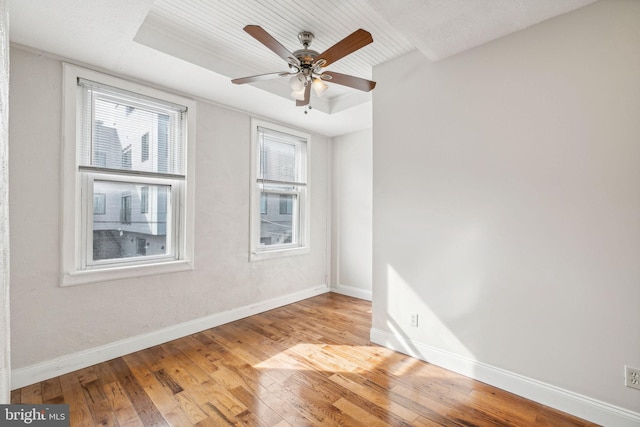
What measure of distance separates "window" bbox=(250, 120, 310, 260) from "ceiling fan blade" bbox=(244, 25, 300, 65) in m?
1.67

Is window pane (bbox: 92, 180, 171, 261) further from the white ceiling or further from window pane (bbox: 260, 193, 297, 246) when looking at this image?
window pane (bbox: 260, 193, 297, 246)

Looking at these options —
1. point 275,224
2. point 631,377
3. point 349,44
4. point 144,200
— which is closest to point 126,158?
point 144,200

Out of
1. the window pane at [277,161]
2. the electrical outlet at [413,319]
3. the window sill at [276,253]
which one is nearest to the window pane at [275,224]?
the window sill at [276,253]

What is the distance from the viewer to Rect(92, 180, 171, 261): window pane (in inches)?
101

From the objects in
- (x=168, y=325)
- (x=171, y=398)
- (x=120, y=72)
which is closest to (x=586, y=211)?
(x=171, y=398)

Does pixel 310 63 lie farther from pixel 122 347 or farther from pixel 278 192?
pixel 122 347

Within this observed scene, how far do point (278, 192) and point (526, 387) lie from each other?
3.25 m

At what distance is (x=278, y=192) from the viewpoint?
4.07 metres

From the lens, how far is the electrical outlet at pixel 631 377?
5.42 ft

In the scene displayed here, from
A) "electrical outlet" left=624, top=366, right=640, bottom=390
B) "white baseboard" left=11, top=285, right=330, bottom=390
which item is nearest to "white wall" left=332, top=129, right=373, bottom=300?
"white baseboard" left=11, top=285, right=330, bottom=390

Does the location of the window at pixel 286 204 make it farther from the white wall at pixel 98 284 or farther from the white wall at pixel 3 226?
the white wall at pixel 3 226

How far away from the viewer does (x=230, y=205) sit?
3426 mm

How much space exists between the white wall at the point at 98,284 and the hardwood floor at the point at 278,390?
32 centimetres

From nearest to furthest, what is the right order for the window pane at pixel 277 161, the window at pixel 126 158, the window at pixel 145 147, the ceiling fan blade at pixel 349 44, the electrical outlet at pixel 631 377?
1. the electrical outlet at pixel 631 377
2. the ceiling fan blade at pixel 349 44
3. the window at pixel 126 158
4. the window at pixel 145 147
5. the window pane at pixel 277 161
